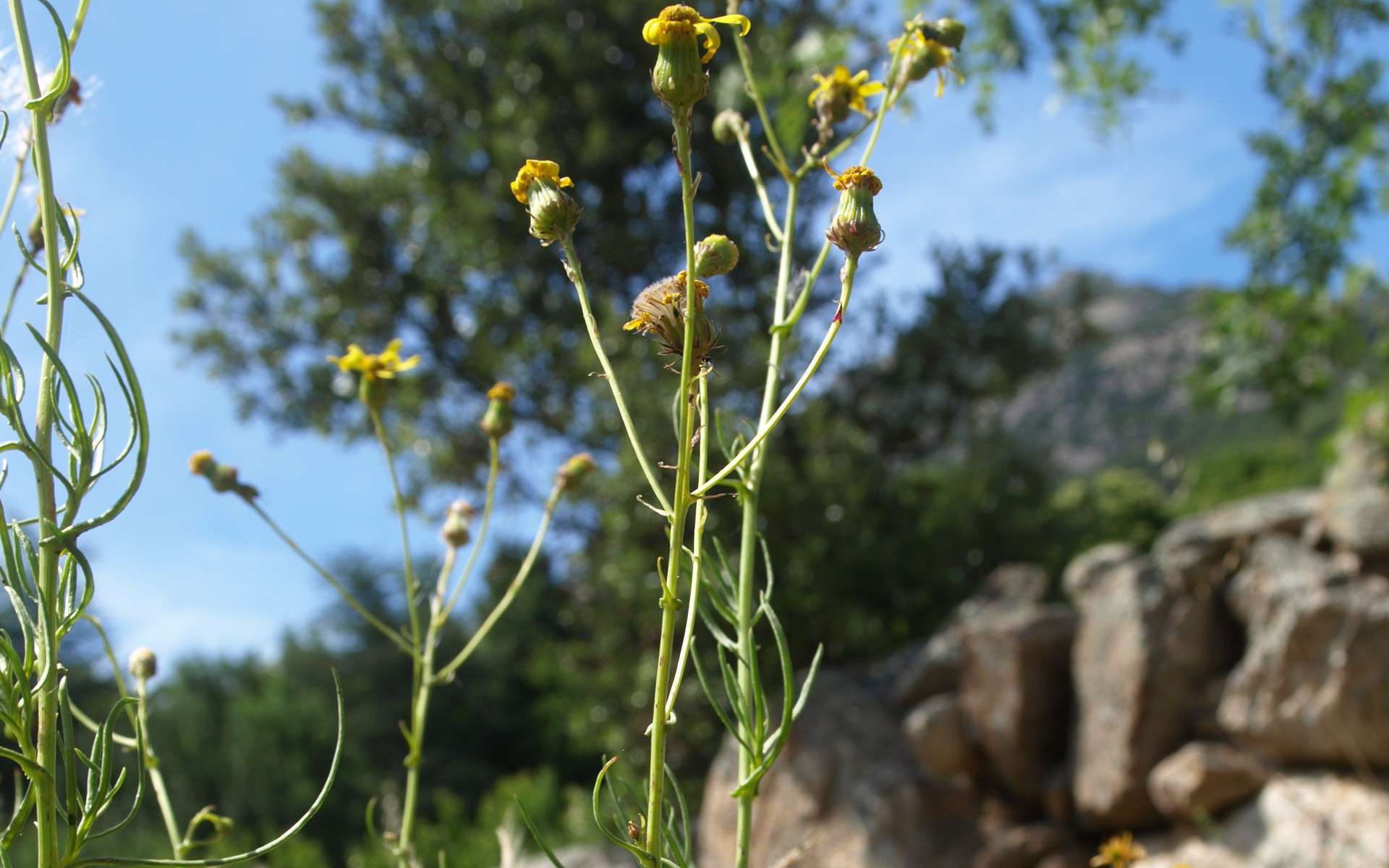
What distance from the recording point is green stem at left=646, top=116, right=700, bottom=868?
59 centimetres

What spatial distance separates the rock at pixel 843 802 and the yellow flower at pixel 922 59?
3.47 metres

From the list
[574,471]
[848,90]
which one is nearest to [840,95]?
[848,90]

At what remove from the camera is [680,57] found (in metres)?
0.67

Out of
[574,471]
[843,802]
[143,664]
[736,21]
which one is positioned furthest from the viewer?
[843,802]

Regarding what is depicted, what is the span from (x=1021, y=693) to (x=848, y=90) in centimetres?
372

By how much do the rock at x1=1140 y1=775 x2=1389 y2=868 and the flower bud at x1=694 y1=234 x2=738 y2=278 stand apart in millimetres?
3367

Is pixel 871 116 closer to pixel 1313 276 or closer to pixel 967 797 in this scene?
pixel 967 797

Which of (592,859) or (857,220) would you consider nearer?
(857,220)

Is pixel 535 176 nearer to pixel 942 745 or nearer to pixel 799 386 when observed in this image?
pixel 799 386

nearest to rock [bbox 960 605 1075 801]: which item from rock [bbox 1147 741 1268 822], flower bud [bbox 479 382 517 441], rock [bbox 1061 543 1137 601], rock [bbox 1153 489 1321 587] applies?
rock [bbox 1061 543 1137 601]

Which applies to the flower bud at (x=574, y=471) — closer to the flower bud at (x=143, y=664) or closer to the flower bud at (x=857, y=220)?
the flower bud at (x=143, y=664)

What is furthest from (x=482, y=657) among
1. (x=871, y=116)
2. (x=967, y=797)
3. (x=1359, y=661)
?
(x=871, y=116)

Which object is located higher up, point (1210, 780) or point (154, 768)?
point (154, 768)

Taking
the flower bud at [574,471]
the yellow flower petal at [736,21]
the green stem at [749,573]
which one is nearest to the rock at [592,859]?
the flower bud at [574,471]
